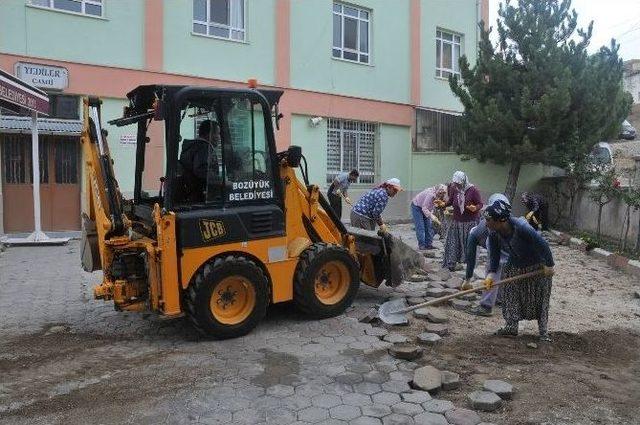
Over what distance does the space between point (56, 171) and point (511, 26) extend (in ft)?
36.7

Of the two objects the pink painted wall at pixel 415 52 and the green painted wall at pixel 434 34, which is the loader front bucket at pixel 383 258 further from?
the green painted wall at pixel 434 34

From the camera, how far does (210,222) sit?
505cm

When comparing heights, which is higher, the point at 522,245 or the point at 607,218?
the point at 522,245

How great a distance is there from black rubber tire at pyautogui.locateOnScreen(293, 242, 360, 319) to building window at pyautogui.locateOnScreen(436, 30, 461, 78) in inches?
510

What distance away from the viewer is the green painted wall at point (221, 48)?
1239cm

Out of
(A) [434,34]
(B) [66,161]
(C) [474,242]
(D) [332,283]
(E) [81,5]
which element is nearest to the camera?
(C) [474,242]

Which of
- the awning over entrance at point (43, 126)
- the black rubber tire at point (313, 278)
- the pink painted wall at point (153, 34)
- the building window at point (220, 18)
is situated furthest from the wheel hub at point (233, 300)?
the building window at point (220, 18)

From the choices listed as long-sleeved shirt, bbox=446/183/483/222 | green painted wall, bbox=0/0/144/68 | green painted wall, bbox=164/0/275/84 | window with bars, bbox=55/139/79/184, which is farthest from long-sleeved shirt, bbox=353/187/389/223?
window with bars, bbox=55/139/79/184

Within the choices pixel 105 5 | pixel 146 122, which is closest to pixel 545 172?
pixel 105 5

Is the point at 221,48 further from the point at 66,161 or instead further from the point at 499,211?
the point at 499,211

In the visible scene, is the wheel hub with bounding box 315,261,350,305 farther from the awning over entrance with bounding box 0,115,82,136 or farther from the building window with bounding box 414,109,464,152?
the building window with bounding box 414,109,464,152

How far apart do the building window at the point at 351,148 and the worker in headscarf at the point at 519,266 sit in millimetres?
9821

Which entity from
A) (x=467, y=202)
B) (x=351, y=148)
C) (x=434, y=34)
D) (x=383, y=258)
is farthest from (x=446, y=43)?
(x=383, y=258)

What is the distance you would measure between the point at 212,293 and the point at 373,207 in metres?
3.76
